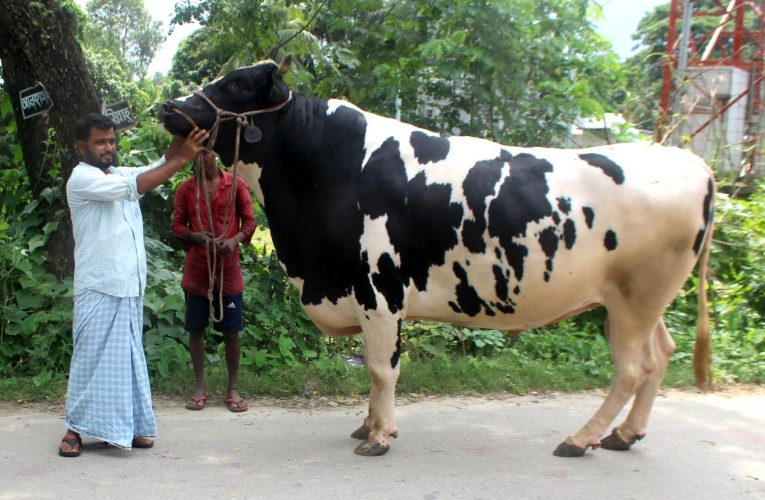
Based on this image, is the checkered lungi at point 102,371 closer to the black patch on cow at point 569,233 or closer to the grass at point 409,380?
the grass at point 409,380

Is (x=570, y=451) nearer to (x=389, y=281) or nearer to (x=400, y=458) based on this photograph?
(x=400, y=458)

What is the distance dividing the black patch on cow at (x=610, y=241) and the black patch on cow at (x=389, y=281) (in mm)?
1097

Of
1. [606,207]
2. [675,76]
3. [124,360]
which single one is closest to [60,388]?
[124,360]

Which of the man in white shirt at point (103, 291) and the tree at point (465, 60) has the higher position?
the tree at point (465, 60)

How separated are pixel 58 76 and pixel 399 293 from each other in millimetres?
3499

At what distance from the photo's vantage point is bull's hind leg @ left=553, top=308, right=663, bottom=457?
12.8ft

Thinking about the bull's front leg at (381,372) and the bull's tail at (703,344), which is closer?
the bull's front leg at (381,372)

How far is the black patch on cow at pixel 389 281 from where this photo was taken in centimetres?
387

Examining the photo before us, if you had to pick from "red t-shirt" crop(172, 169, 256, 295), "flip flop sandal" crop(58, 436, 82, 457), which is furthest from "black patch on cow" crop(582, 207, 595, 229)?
"flip flop sandal" crop(58, 436, 82, 457)

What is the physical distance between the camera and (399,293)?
3.91 metres

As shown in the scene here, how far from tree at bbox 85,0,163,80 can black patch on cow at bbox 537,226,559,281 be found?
138 ft

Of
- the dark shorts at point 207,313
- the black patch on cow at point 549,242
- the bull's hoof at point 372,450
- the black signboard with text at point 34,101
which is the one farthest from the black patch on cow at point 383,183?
the black signboard with text at point 34,101

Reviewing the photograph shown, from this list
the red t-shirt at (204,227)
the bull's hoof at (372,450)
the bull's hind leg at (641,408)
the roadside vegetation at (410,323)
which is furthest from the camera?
the roadside vegetation at (410,323)

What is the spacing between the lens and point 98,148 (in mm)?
3836
